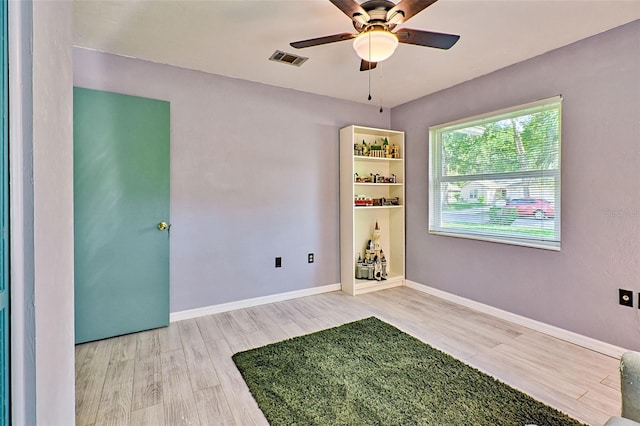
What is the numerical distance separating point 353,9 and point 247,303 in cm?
275

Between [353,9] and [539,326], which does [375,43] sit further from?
[539,326]

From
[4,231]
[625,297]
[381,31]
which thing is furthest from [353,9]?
[625,297]

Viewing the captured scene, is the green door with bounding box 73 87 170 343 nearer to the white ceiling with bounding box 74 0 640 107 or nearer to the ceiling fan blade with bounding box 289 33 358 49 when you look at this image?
the white ceiling with bounding box 74 0 640 107

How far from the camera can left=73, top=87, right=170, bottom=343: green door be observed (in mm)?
2342

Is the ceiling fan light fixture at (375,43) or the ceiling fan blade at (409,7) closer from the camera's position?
the ceiling fan blade at (409,7)

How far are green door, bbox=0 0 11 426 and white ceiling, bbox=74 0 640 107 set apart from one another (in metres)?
1.57

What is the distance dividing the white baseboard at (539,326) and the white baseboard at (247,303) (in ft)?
4.29

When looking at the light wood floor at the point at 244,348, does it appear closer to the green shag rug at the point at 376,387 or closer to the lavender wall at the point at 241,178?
the green shag rug at the point at 376,387

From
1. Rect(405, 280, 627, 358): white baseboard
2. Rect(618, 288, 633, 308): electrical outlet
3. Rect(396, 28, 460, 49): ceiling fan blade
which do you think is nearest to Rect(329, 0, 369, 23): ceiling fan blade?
Rect(396, 28, 460, 49): ceiling fan blade

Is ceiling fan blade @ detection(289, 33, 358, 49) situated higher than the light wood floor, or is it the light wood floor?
ceiling fan blade @ detection(289, 33, 358, 49)

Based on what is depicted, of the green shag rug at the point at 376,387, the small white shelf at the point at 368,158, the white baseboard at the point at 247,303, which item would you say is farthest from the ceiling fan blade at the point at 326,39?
the white baseboard at the point at 247,303

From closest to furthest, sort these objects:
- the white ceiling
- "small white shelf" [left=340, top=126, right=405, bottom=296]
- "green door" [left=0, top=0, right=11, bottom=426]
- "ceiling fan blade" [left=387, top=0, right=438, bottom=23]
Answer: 1. "green door" [left=0, top=0, right=11, bottom=426]
2. "ceiling fan blade" [left=387, top=0, right=438, bottom=23]
3. the white ceiling
4. "small white shelf" [left=340, top=126, right=405, bottom=296]

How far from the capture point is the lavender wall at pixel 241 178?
280 centimetres

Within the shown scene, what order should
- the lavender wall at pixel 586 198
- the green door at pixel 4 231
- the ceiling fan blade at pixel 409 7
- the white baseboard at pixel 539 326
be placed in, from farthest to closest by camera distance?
1. the white baseboard at pixel 539 326
2. the lavender wall at pixel 586 198
3. the ceiling fan blade at pixel 409 7
4. the green door at pixel 4 231
